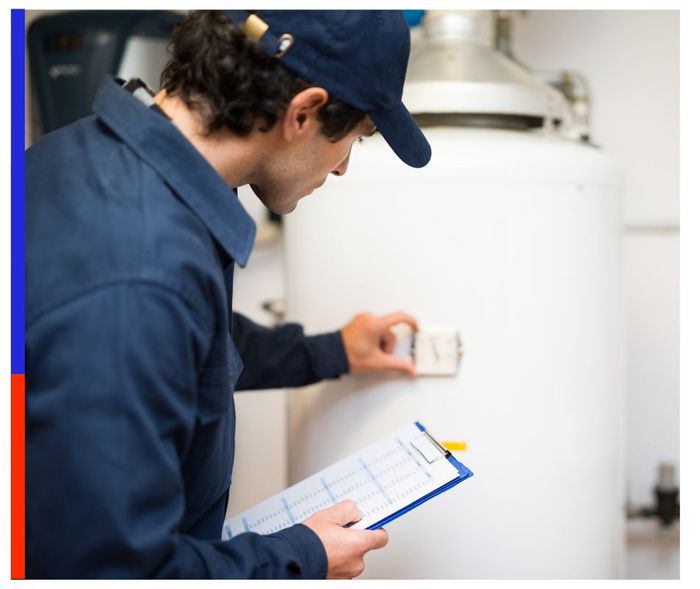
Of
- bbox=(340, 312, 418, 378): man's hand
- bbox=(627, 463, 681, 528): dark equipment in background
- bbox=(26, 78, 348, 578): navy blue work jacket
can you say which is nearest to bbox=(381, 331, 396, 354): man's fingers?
bbox=(340, 312, 418, 378): man's hand

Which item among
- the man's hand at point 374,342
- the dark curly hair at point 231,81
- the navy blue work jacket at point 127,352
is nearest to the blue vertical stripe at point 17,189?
the navy blue work jacket at point 127,352

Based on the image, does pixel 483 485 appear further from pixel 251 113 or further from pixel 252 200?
pixel 252 200

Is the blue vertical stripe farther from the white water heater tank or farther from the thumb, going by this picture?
the white water heater tank

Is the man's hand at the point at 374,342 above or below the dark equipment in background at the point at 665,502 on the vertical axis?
above

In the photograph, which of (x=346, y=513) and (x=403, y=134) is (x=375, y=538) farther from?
(x=403, y=134)

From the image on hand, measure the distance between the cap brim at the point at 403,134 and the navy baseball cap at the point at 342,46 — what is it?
0.8 inches

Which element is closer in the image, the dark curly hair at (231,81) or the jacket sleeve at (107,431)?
the jacket sleeve at (107,431)

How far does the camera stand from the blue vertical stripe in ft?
1.76

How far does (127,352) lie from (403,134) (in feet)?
1.21

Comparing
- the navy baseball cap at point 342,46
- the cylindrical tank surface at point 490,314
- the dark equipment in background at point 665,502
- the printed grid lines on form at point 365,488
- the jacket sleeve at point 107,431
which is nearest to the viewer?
the jacket sleeve at point 107,431

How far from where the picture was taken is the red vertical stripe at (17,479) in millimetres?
542

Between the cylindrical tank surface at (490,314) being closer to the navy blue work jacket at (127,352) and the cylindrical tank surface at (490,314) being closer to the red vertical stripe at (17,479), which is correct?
the navy blue work jacket at (127,352)

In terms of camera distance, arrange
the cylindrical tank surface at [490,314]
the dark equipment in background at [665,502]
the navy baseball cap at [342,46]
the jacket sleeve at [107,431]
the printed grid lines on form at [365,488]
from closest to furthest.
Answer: the jacket sleeve at [107,431], the navy baseball cap at [342,46], the printed grid lines on form at [365,488], the cylindrical tank surface at [490,314], the dark equipment in background at [665,502]

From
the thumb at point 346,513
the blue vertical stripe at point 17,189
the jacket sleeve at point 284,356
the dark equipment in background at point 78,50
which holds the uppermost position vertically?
the dark equipment in background at point 78,50
